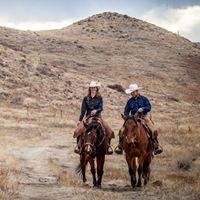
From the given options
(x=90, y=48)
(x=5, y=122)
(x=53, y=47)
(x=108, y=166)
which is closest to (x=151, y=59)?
(x=90, y=48)

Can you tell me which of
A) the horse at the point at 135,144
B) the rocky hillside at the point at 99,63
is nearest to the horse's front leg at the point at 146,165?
the horse at the point at 135,144

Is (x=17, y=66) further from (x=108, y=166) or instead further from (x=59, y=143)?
(x=108, y=166)

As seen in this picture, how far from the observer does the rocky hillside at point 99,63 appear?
189ft

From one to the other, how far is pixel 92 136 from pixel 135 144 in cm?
128

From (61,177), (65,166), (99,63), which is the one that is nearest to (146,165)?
(61,177)

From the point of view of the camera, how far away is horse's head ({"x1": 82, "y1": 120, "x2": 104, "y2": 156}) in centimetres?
1527

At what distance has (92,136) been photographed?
1545 cm

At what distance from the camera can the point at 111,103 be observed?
58281mm

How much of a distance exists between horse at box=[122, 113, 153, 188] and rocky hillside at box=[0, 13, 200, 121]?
112ft

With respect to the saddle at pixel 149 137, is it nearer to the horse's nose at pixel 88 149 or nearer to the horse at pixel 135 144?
the horse at pixel 135 144

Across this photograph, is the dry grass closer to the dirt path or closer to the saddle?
the dirt path

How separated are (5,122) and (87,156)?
21729 mm

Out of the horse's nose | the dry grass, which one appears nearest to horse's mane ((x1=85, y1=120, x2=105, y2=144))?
the horse's nose

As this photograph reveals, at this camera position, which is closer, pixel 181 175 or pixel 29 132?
pixel 181 175
